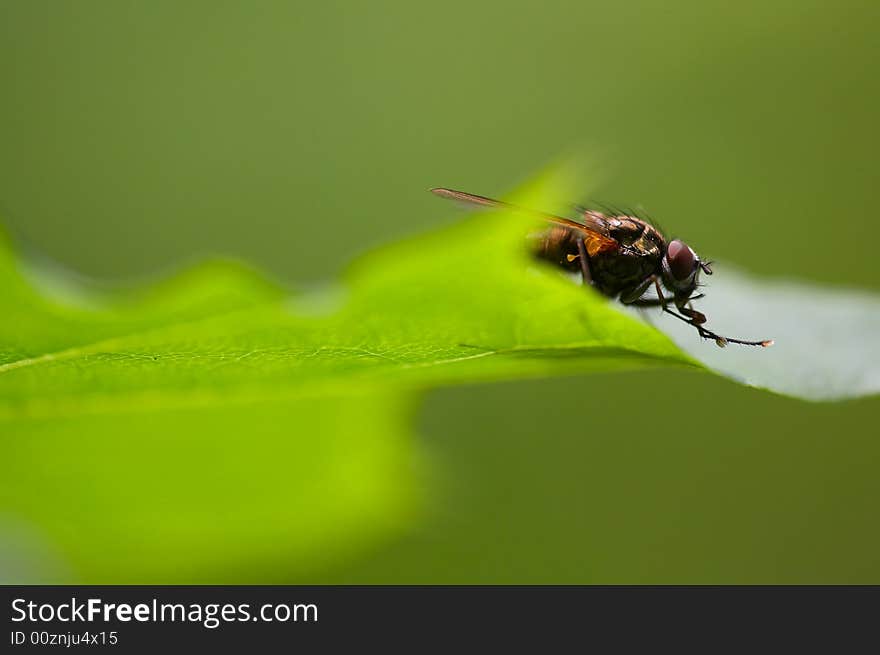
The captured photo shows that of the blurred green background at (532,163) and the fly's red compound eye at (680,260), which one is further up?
the blurred green background at (532,163)

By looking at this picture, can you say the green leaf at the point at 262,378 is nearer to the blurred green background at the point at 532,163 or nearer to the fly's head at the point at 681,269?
the fly's head at the point at 681,269

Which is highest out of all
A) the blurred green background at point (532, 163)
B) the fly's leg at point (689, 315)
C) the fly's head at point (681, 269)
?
the blurred green background at point (532, 163)

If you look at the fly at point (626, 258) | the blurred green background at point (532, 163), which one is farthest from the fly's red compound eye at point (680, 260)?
the blurred green background at point (532, 163)

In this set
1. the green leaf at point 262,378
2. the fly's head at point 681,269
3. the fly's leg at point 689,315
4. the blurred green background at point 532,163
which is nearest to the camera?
the green leaf at point 262,378

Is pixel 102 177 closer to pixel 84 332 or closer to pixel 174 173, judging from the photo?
pixel 174 173

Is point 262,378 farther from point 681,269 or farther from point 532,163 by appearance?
point 532,163

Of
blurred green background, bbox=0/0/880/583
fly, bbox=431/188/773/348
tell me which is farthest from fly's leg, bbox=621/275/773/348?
blurred green background, bbox=0/0/880/583

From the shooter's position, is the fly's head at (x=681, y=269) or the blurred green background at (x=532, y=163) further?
the blurred green background at (x=532, y=163)

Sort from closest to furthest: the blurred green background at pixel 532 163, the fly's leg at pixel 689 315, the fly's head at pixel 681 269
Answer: the fly's leg at pixel 689 315 → the fly's head at pixel 681 269 → the blurred green background at pixel 532 163

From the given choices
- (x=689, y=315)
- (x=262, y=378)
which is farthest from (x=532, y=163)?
(x=262, y=378)
